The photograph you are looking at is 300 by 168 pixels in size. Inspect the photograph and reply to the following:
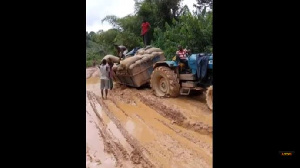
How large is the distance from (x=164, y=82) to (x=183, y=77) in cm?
39

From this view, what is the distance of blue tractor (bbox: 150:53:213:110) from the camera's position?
12.4ft

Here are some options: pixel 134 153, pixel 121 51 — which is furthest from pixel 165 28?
pixel 134 153

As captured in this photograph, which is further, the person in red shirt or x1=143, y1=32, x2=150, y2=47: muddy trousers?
x1=143, y1=32, x2=150, y2=47: muddy trousers

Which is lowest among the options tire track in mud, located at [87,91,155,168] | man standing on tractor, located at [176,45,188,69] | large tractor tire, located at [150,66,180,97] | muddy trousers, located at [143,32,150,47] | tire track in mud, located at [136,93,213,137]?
tire track in mud, located at [87,91,155,168]

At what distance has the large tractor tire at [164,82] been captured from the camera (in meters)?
4.27

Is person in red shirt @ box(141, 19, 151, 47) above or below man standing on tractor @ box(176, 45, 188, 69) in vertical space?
above

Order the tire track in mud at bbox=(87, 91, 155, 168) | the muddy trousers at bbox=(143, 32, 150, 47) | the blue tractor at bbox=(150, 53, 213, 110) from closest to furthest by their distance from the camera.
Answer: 1. the tire track in mud at bbox=(87, 91, 155, 168)
2. the blue tractor at bbox=(150, 53, 213, 110)
3. the muddy trousers at bbox=(143, 32, 150, 47)

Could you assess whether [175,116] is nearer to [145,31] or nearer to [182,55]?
[182,55]

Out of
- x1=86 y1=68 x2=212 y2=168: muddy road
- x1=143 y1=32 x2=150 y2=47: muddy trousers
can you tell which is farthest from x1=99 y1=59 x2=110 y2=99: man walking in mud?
x1=143 y1=32 x2=150 y2=47: muddy trousers

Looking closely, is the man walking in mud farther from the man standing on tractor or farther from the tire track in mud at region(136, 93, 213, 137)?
the man standing on tractor

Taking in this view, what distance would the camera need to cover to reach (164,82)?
450 centimetres
